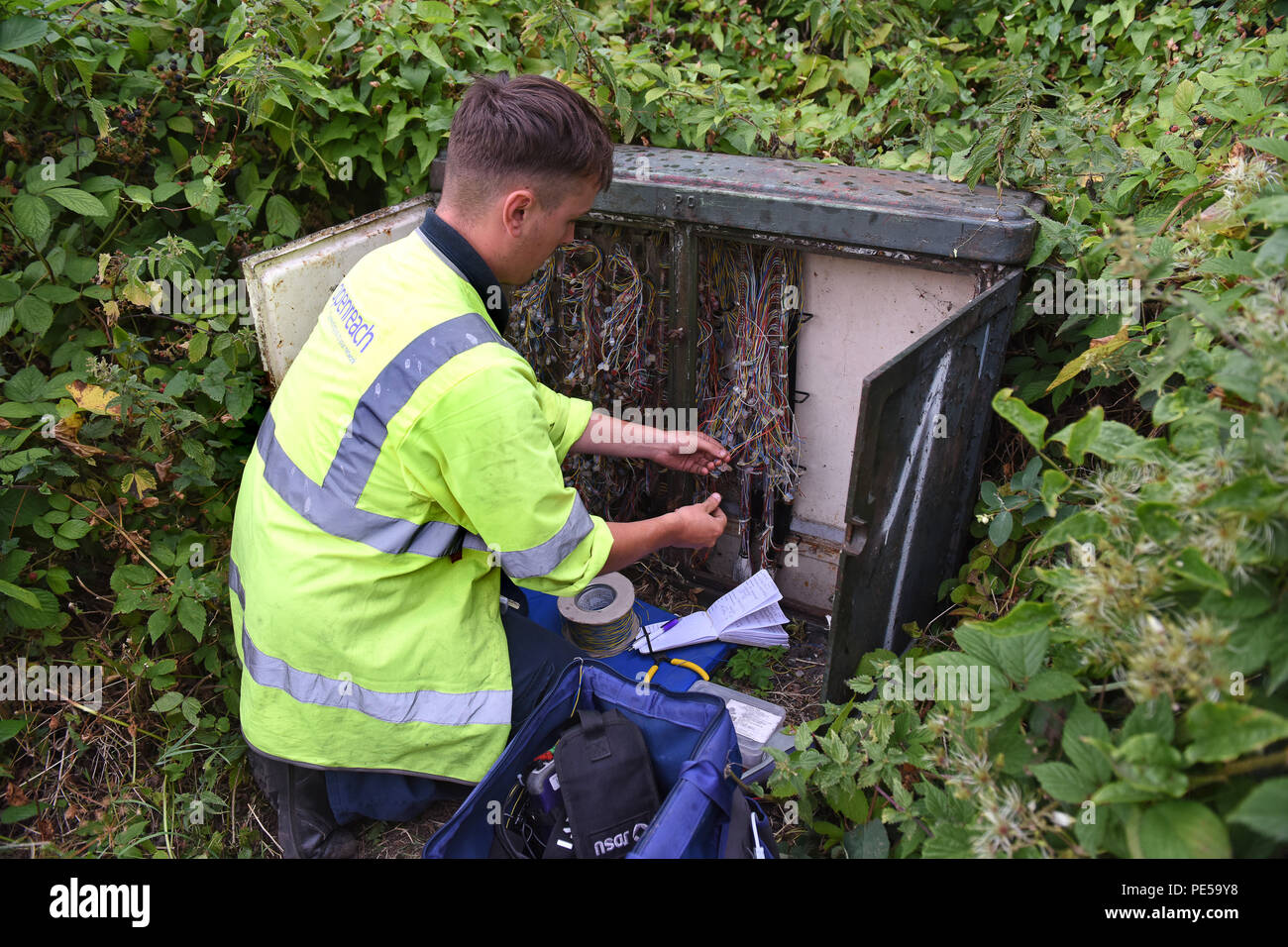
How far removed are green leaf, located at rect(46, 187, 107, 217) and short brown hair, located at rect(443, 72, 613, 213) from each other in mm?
1218

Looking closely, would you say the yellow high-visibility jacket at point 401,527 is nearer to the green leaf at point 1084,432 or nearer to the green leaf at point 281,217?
the green leaf at point 281,217

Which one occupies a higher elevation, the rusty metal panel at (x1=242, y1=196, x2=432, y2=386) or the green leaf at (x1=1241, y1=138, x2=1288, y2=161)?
the green leaf at (x1=1241, y1=138, x2=1288, y2=161)

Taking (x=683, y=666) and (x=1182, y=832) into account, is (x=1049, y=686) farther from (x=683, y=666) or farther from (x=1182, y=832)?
(x=683, y=666)

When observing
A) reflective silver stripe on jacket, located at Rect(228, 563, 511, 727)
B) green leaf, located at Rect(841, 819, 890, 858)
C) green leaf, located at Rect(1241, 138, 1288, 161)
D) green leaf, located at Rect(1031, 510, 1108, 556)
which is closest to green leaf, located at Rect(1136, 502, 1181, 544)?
green leaf, located at Rect(1031, 510, 1108, 556)

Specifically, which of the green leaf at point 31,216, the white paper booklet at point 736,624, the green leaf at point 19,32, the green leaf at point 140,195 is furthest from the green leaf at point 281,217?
the white paper booklet at point 736,624

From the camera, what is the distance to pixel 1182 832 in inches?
44.6

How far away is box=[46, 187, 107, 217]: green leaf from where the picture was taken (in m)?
2.49

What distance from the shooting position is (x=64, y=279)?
2607mm

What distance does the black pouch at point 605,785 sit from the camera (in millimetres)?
2021

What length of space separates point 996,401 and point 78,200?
8.48 feet

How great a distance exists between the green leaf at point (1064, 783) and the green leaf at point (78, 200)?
2.80m

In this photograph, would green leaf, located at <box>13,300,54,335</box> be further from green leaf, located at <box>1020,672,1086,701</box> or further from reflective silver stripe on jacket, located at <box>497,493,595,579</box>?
green leaf, located at <box>1020,672,1086,701</box>
